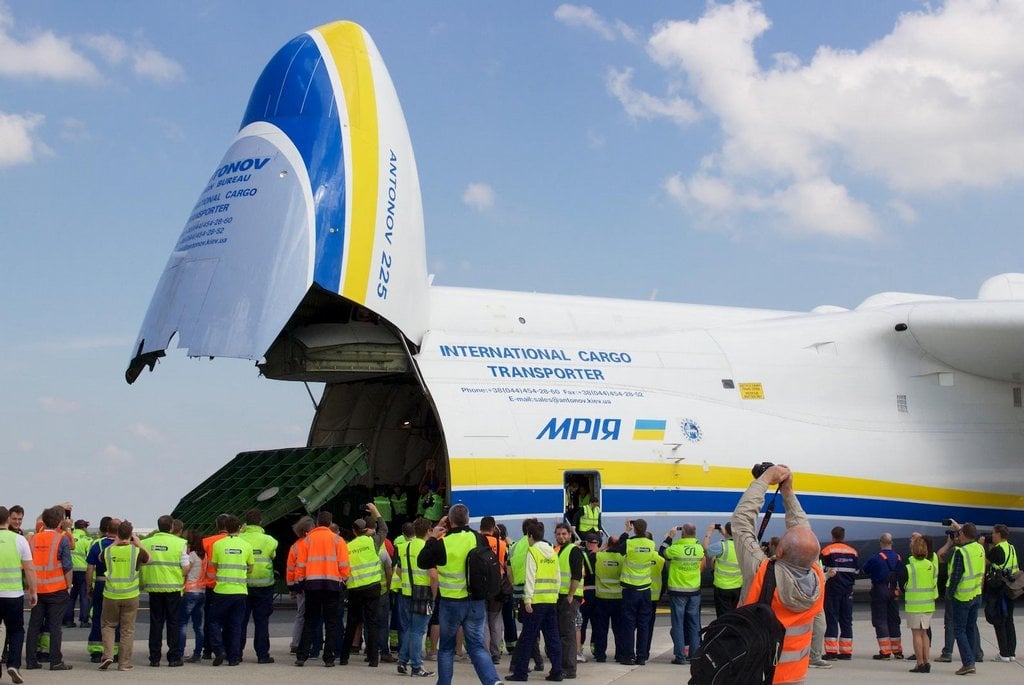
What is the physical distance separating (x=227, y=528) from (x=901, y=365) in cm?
1017

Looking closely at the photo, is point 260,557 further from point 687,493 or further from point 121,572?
point 687,493

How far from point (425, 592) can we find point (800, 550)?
5.21m

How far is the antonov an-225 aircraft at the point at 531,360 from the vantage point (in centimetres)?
1323

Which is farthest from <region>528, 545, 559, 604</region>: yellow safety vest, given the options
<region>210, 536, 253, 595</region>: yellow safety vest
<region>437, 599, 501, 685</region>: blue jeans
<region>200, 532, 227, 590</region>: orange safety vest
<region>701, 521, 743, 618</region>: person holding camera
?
<region>200, 532, 227, 590</region>: orange safety vest

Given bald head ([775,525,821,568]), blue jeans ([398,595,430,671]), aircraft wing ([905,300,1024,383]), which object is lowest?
blue jeans ([398,595,430,671])

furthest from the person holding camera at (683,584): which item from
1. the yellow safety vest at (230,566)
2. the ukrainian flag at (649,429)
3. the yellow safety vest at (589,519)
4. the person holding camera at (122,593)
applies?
the person holding camera at (122,593)

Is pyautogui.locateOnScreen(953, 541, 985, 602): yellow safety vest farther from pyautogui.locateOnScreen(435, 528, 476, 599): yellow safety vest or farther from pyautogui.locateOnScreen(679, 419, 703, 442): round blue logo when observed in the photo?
pyautogui.locateOnScreen(435, 528, 476, 599): yellow safety vest

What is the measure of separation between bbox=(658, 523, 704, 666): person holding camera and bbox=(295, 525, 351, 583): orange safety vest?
10.1 feet

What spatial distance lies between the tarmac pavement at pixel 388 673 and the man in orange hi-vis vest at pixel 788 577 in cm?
496

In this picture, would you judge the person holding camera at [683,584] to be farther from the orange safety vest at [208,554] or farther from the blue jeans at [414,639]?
the orange safety vest at [208,554]

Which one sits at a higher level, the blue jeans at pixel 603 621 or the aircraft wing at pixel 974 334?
the aircraft wing at pixel 974 334

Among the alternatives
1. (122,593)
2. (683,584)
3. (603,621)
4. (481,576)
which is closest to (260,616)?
(122,593)

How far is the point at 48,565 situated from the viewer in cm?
1030

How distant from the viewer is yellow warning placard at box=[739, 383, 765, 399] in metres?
15.9
